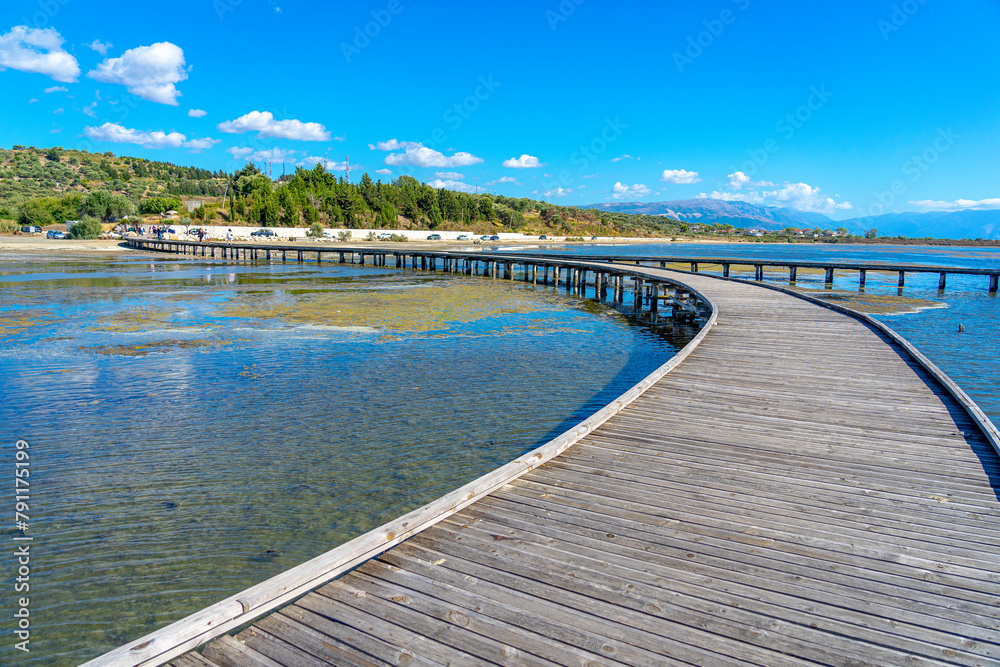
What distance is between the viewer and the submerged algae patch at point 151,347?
11.1m

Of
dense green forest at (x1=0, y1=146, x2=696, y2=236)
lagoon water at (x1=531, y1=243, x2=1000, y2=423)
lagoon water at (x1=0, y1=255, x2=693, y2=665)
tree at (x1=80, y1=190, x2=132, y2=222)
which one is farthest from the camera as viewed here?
dense green forest at (x1=0, y1=146, x2=696, y2=236)

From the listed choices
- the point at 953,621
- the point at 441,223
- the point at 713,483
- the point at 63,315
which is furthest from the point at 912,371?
the point at 441,223

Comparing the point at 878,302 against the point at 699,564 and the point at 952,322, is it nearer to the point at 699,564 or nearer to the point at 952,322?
the point at 952,322

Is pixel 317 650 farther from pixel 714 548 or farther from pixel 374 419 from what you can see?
pixel 374 419

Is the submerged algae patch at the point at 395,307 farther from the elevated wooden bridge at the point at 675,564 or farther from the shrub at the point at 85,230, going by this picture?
the shrub at the point at 85,230

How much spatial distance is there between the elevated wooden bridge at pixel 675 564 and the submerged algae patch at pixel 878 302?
16907mm

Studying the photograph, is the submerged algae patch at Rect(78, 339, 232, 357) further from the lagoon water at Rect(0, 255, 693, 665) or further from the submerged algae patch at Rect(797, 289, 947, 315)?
the submerged algae patch at Rect(797, 289, 947, 315)

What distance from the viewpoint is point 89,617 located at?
3.87m

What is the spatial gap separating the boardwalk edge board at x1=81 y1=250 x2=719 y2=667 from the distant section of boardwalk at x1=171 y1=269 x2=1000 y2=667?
6cm

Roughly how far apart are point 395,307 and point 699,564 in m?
16.1

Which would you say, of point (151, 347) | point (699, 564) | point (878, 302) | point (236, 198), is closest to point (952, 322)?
point (878, 302)

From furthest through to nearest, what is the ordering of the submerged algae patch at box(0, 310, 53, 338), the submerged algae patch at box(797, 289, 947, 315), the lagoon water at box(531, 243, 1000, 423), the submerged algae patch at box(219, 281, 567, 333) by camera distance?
the submerged algae patch at box(797, 289, 947, 315)
the submerged algae patch at box(219, 281, 567, 333)
the submerged algae patch at box(0, 310, 53, 338)
the lagoon water at box(531, 243, 1000, 423)

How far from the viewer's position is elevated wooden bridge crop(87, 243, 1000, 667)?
7.73 ft

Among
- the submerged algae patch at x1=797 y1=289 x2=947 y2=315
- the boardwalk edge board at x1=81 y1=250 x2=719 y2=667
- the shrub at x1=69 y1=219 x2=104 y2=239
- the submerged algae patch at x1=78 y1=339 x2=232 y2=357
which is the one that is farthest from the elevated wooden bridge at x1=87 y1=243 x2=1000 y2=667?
the shrub at x1=69 y1=219 x2=104 y2=239
